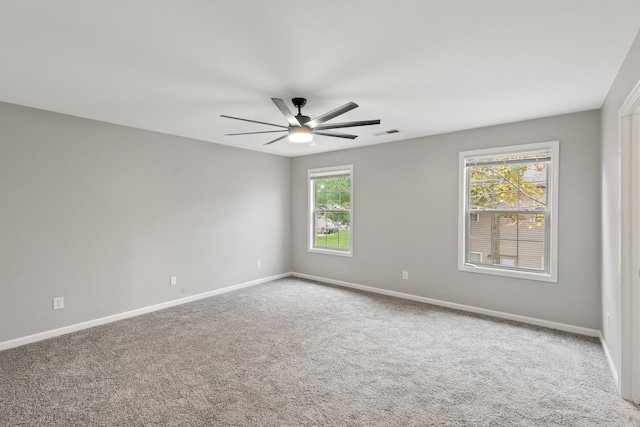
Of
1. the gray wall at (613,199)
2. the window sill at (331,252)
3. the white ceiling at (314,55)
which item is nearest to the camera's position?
the white ceiling at (314,55)

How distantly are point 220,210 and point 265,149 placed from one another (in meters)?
1.33

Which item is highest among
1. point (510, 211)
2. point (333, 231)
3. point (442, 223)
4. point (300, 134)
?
point (300, 134)

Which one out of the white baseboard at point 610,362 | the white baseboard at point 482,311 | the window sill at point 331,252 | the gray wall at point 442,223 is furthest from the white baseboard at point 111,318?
the white baseboard at point 610,362

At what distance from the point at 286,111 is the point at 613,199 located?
2849 millimetres

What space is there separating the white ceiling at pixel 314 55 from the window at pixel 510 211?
0.62 meters

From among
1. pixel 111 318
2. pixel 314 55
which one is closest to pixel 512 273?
pixel 314 55

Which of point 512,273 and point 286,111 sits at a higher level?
point 286,111

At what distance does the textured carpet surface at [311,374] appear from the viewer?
2.14 metres

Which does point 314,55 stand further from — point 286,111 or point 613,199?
point 613,199

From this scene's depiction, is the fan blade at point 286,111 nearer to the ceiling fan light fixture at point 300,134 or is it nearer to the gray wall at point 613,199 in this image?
the ceiling fan light fixture at point 300,134

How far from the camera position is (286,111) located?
8.90 feet

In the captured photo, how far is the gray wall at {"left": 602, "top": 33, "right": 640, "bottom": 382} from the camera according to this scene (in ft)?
7.39

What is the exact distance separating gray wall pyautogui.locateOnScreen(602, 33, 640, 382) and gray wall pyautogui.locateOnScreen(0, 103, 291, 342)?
471 cm

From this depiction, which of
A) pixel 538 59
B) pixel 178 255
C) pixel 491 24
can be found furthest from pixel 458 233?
pixel 178 255
